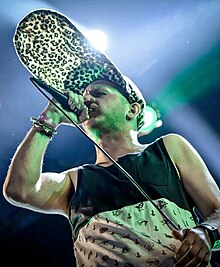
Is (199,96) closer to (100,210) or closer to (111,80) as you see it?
(111,80)

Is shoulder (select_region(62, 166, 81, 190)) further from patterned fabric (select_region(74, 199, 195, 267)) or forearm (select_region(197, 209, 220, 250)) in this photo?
forearm (select_region(197, 209, 220, 250))

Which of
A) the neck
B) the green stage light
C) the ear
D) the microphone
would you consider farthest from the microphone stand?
the green stage light

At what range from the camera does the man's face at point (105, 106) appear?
4.04ft

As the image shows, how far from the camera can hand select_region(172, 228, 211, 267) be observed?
0.81 meters

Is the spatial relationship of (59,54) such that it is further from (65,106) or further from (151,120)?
(151,120)

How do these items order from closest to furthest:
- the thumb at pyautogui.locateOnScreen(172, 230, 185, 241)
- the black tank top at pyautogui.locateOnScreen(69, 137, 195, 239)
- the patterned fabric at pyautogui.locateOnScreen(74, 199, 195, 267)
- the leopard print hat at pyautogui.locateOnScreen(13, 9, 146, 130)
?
1. the thumb at pyautogui.locateOnScreen(172, 230, 185, 241)
2. the patterned fabric at pyautogui.locateOnScreen(74, 199, 195, 267)
3. the black tank top at pyautogui.locateOnScreen(69, 137, 195, 239)
4. the leopard print hat at pyautogui.locateOnScreen(13, 9, 146, 130)

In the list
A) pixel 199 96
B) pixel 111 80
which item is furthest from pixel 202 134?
pixel 111 80

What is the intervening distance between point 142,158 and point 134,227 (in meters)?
0.19

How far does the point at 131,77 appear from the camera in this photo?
1.57 metres

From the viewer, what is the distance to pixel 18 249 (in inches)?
55.9

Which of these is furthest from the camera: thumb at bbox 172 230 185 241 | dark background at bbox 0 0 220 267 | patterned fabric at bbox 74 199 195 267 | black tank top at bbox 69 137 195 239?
dark background at bbox 0 0 220 267

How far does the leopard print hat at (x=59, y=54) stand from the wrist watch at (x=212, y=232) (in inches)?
18.7

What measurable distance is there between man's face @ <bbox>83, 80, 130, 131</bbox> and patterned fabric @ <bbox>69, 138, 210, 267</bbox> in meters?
0.12

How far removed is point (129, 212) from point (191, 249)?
0.25 meters
